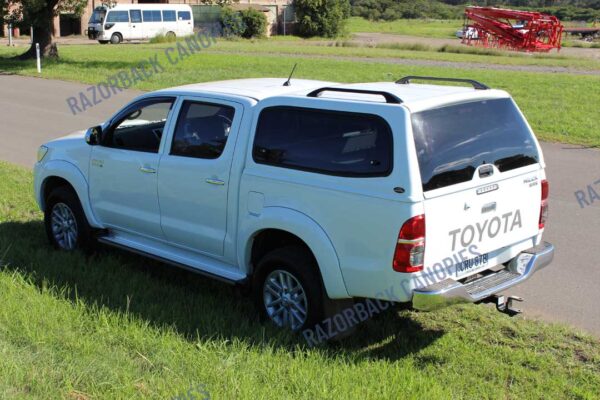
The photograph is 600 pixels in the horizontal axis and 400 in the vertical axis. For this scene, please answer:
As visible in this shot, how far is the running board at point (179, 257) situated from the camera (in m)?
5.72

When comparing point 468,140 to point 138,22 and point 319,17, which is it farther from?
point 319,17

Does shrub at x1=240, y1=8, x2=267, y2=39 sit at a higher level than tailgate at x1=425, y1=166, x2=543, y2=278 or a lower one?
higher

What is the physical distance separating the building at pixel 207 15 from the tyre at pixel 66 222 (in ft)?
165

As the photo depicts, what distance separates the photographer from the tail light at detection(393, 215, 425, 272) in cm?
455

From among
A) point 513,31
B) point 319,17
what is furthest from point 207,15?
point 513,31

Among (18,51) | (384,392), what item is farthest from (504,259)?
(18,51)

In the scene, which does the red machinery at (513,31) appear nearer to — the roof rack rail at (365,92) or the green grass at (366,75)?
the green grass at (366,75)

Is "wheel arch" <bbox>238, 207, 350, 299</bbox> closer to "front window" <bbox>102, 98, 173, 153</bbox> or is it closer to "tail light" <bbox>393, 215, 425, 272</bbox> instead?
"tail light" <bbox>393, 215, 425, 272</bbox>

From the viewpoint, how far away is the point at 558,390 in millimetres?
4555

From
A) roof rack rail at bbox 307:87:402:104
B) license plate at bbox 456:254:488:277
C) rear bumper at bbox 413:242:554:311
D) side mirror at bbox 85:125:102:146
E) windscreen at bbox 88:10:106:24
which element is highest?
windscreen at bbox 88:10:106:24

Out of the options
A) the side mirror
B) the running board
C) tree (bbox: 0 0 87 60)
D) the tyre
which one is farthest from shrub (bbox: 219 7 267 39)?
the running board

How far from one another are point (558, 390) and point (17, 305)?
381 cm

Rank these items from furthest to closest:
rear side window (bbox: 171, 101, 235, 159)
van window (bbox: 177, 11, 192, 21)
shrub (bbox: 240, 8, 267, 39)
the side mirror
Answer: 1. shrub (bbox: 240, 8, 267, 39)
2. van window (bbox: 177, 11, 192, 21)
3. the side mirror
4. rear side window (bbox: 171, 101, 235, 159)

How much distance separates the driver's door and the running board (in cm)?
9
